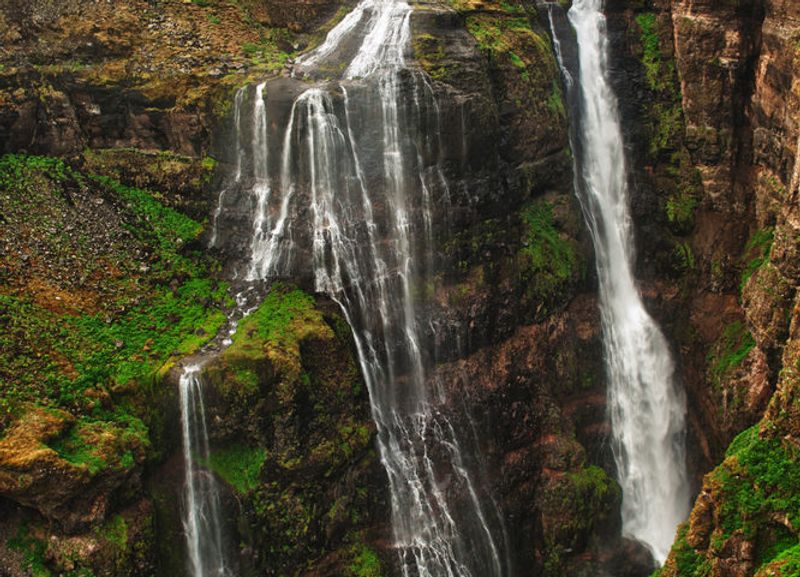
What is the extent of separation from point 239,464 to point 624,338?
13425 mm

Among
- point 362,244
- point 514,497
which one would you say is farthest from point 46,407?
point 514,497

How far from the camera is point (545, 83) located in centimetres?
2519

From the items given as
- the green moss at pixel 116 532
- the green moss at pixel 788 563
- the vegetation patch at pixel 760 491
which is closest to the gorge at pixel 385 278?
the green moss at pixel 116 532

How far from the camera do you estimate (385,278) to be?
21703 mm

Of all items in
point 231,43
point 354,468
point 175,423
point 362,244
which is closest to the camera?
point 175,423

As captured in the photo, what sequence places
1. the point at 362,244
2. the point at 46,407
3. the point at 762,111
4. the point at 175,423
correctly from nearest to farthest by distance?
the point at 46,407 < the point at 175,423 < the point at 362,244 < the point at 762,111

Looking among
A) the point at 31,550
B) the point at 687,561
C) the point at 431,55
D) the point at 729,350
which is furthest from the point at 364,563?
the point at 431,55

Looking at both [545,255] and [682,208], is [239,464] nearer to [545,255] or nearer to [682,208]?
[545,255]

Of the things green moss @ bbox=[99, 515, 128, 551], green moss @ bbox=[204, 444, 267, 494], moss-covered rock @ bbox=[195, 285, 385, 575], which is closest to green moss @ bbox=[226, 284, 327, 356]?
moss-covered rock @ bbox=[195, 285, 385, 575]

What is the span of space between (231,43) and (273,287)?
8.53 m

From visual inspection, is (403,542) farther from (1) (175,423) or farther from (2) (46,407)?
(2) (46,407)

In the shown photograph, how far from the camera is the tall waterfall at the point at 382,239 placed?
69.2 ft

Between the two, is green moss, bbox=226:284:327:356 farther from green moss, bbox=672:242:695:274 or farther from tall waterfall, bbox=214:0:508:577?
green moss, bbox=672:242:695:274

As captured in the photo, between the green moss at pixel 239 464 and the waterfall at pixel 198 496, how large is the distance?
0.76 feet
